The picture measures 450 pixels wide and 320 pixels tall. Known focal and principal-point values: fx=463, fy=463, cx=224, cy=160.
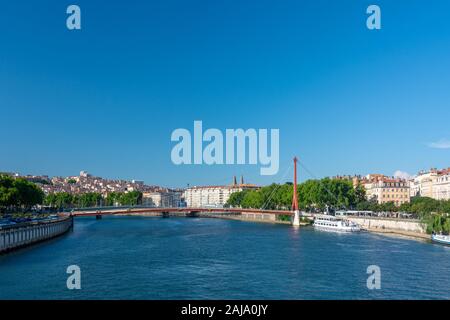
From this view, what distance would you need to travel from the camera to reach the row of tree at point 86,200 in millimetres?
110875

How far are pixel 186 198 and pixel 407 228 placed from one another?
154822 millimetres

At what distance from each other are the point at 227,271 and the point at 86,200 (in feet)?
353

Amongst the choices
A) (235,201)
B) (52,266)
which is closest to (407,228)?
(52,266)

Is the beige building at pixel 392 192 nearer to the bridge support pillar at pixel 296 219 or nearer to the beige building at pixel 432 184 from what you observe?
the beige building at pixel 432 184

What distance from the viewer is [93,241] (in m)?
39.5

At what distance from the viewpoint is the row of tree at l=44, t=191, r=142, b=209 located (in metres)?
111

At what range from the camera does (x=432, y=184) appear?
73.1m

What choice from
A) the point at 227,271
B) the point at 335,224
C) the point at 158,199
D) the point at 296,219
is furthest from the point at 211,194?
the point at 227,271

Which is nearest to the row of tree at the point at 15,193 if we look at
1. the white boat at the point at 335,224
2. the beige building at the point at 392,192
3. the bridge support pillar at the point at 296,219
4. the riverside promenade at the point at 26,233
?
the riverside promenade at the point at 26,233

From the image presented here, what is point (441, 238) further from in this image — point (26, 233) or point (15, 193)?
point (15, 193)

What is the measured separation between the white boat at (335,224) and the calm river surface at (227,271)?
14.5 m
